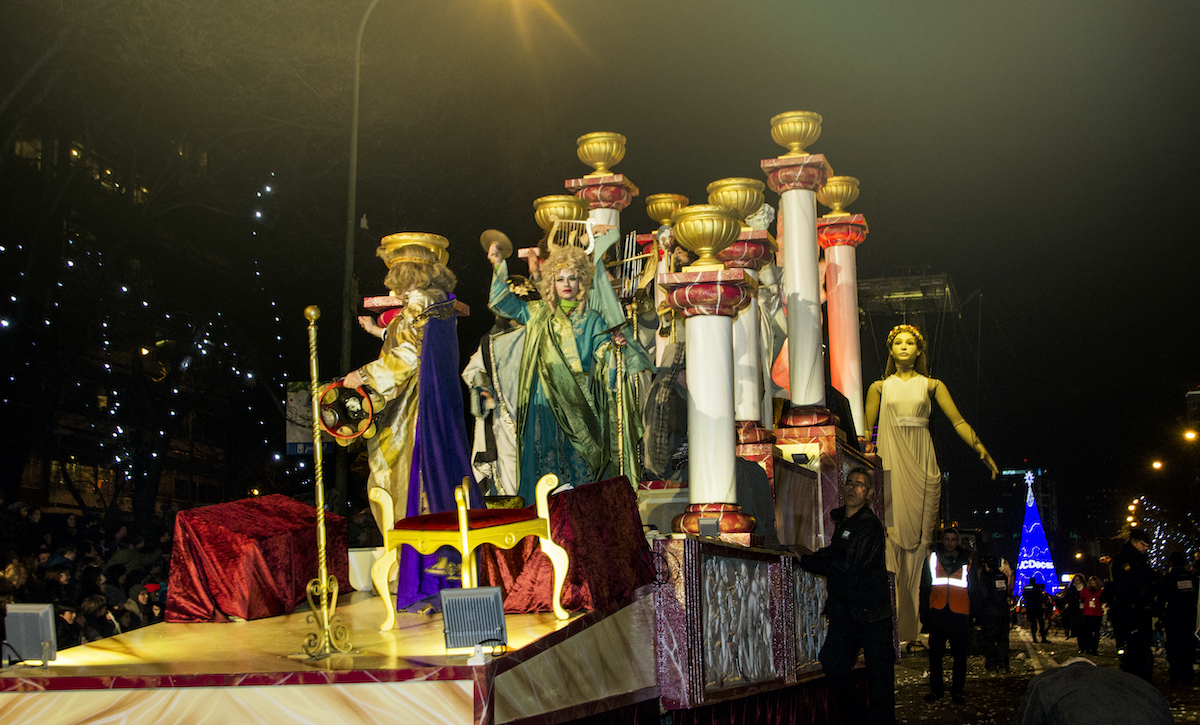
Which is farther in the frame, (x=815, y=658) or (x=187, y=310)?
(x=187, y=310)

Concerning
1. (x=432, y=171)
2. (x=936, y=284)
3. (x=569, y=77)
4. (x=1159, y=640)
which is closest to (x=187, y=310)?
(x=432, y=171)

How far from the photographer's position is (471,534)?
565 cm

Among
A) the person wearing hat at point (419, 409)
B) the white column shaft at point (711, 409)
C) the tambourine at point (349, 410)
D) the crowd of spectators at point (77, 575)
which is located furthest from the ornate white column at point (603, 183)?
the crowd of spectators at point (77, 575)

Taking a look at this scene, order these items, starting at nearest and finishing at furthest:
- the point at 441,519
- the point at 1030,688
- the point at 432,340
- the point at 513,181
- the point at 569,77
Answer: the point at 1030,688
the point at 441,519
the point at 432,340
the point at 569,77
the point at 513,181

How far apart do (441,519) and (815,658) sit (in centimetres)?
367

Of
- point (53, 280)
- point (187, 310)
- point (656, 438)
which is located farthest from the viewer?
point (187, 310)

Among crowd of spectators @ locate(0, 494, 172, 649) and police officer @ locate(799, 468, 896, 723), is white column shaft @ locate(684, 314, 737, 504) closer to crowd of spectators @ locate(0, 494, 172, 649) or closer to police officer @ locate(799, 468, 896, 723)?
police officer @ locate(799, 468, 896, 723)

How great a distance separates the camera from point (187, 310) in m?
17.8

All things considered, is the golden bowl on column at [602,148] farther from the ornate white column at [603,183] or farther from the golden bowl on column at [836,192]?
the golden bowl on column at [836,192]

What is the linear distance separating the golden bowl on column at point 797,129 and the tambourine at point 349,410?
517 cm

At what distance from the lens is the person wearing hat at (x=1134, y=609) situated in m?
10.4

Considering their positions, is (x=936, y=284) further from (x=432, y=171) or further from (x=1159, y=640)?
(x=432, y=171)

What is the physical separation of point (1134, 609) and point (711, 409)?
5117 mm

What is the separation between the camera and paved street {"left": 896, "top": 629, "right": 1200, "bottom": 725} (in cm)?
820
